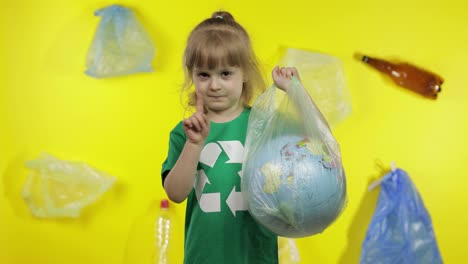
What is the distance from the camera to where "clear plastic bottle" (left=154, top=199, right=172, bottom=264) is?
5.67ft

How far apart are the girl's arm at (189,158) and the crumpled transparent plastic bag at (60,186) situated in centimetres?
87

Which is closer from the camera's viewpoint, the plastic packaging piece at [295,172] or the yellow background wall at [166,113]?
the plastic packaging piece at [295,172]

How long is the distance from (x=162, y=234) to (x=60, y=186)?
0.39 m

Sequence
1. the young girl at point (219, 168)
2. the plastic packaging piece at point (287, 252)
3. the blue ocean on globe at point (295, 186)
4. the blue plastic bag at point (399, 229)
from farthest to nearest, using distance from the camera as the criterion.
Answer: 1. the plastic packaging piece at point (287, 252)
2. the blue plastic bag at point (399, 229)
3. the young girl at point (219, 168)
4. the blue ocean on globe at point (295, 186)

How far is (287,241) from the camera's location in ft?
5.52

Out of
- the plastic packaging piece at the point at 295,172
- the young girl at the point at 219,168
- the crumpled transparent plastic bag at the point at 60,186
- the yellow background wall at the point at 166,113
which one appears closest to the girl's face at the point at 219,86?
the young girl at the point at 219,168

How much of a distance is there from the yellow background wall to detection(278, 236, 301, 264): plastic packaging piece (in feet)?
0.11

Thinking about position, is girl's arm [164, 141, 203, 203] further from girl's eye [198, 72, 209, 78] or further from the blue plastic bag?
the blue plastic bag

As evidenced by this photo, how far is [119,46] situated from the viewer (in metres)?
1.74

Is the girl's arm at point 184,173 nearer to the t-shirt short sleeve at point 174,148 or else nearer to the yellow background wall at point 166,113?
the t-shirt short sleeve at point 174,148

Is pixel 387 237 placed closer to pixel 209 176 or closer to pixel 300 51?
pixel 300 51

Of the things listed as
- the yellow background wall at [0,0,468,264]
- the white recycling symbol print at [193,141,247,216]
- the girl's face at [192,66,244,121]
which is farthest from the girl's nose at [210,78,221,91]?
the yellow background wall at [0,0,468,264]

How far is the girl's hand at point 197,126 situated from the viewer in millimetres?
842

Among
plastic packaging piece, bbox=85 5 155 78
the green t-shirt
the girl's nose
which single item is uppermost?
plastic packaging piece, bbox=85 5 155 78
